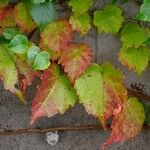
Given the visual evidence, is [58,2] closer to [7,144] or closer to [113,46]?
[113,46]

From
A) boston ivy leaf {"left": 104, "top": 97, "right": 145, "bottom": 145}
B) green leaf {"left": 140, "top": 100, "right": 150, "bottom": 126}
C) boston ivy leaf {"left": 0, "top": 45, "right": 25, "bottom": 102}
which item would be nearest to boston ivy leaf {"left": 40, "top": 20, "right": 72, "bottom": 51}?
boston ivy leaf {"left": 0, "top": 45, "right": 25, "bottom": 102}

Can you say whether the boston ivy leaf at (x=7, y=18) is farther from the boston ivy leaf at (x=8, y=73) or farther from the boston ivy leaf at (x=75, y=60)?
the boston ivy leaf at (x=75, y=60)

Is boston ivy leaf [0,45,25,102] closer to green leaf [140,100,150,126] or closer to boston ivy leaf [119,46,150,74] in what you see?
boston ivy leaf [119,46,150,74]

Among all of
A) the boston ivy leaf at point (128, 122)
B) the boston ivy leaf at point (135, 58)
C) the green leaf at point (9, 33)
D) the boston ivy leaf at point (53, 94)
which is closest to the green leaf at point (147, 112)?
the boston ivy leaf at point (128, 122)

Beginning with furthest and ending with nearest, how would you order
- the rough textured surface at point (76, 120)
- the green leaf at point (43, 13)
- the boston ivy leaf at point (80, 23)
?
the rough textured surface at point (76, 120) → the boston ivy leaf at point (80, 23) → the green leaf at point (43, 13)

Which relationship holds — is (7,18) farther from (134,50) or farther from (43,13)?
(134,50)
